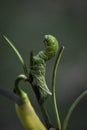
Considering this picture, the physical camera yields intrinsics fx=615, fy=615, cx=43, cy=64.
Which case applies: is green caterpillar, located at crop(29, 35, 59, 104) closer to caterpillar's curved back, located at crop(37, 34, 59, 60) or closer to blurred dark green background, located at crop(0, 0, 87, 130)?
caterpillar's curved back, located at crop(37, 34, 59, 60)

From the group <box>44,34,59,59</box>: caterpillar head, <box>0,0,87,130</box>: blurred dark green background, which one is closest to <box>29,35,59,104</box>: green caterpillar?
<box>44,34,59,59</box>: caterpillar head

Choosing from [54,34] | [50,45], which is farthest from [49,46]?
[54,34]

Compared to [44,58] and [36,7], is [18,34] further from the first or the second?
[44,58]

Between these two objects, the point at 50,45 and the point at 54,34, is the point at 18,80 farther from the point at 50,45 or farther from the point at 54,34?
the point at 54,34

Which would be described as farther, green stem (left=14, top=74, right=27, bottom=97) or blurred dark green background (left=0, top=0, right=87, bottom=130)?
blurred dark green background (left=0, top=0, right=87, bottom=130)

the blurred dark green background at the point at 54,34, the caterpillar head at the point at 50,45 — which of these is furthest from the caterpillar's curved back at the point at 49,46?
the blurred dark green background at the point at 54,34

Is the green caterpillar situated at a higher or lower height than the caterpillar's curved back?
lower

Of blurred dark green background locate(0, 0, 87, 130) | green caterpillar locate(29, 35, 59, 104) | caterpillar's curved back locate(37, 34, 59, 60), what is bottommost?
blurred dark green background locate(0, 0, 87, 130)

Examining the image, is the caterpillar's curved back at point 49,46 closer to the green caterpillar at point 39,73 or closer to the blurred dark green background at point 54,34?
the green caterpillar at point 39,73
